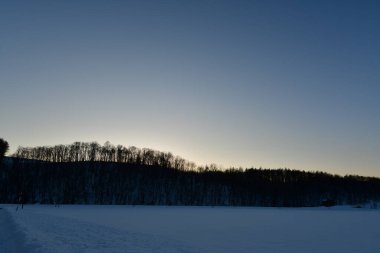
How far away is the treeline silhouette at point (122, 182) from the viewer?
411ft

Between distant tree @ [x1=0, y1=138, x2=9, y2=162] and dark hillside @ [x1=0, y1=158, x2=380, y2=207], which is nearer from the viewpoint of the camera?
dark hillside @ [x1=0, y1=158, x2=380, y2=207]

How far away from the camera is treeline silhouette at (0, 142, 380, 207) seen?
125312mm

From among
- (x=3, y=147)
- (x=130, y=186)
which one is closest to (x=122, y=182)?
(x=130, y=186)

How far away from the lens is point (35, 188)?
124625 millimetres

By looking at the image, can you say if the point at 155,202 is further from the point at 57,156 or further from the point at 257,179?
the point at 257,179

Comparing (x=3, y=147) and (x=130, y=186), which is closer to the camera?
(x=3, y=147)

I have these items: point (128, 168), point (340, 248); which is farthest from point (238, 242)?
point (128, 168)

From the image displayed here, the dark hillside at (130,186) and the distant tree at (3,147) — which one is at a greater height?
the distant tree at (3,147)

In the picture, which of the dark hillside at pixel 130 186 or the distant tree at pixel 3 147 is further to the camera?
the distant tree at pixel 3 147

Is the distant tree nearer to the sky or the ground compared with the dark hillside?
nearer to the sky

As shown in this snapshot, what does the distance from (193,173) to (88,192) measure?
65.1 m

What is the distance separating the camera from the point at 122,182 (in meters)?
144

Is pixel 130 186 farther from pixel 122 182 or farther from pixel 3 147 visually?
pixel 3 147

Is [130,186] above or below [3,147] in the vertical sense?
below
